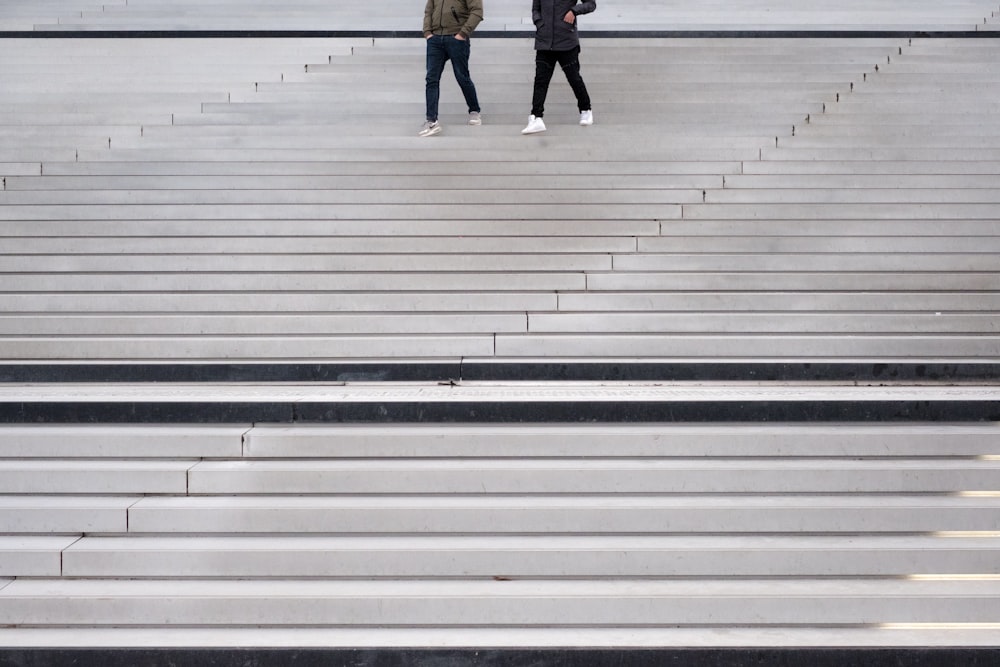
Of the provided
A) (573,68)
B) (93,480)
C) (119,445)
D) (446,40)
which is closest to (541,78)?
(573,68)

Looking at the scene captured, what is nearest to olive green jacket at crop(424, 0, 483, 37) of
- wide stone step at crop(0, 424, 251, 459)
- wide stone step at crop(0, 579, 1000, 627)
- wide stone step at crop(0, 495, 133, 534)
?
wide stone step at crop(0, 424, 251, 459)

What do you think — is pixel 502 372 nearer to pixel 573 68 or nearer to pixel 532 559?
pixel 532 559

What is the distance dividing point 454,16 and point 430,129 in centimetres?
100

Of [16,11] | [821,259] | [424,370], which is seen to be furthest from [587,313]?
[16,11]

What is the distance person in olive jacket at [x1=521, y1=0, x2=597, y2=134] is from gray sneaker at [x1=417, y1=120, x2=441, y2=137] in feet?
2.37

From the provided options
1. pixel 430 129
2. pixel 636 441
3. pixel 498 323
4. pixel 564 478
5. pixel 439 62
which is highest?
pixel 439 62

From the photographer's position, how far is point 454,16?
6.73 m

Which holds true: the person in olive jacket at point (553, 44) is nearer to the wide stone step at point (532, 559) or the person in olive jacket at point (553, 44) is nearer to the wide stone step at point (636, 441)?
the wide stone step at point (636, 441)

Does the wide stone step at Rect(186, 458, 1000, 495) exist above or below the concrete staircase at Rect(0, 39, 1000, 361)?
below

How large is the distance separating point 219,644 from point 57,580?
0.80 metres

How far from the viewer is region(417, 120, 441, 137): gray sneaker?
6.60 meters

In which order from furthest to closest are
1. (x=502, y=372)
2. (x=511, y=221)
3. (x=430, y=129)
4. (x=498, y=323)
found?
(x=430, y=129)
(x=511, y=221)
(x=498, y=323)
(x=502, y=372)

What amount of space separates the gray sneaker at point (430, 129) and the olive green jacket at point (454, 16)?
77cm

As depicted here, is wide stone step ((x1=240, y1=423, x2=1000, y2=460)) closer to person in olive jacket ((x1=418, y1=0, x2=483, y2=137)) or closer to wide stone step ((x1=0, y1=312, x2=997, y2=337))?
wide stone step ((x1=0, y1=312, x2=997, y2=337))
